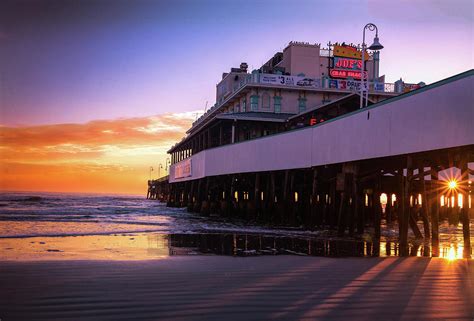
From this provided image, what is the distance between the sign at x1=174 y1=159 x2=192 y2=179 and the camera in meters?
43.7

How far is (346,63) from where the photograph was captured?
158 feet

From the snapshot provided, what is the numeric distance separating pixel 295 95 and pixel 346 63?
9859 millimetres

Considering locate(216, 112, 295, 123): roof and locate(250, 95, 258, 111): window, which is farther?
locate(250, 95, 258, 111): window

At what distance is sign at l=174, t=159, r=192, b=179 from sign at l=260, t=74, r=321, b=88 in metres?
10.2

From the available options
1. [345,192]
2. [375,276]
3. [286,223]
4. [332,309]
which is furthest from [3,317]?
[286,223]

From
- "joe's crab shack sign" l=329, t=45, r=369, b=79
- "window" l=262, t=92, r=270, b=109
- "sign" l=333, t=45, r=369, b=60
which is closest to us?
"window" l=262, t=92, r=270, b=109

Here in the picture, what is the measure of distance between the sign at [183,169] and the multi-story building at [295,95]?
256 centimetres

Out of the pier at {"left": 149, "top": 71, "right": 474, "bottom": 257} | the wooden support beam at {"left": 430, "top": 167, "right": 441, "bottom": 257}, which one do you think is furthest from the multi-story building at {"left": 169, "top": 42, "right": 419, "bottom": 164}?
the wooden support beam at {"left": 430, "top": 167, "right": 441, "bottom": 257}

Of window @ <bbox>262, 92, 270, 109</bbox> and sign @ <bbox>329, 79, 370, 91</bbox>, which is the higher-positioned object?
sign @ <bbox>329, 79, 370, 91</bbox>

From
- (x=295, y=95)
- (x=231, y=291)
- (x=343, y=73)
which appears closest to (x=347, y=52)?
(x=343, y=73)

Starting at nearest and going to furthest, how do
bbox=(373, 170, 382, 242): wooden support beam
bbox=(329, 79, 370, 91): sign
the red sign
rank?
bbox=(373, 170, 382, 242): wooden support beam < bbox=(329, 79, 370, 91): sign < the red sign

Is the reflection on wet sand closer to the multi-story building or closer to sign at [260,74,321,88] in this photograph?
the multi-story building

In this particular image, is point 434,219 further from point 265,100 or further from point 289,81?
point 289,81

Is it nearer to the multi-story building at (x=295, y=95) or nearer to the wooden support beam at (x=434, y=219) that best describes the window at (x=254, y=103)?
the multi-story building at (x=295, y=95)
